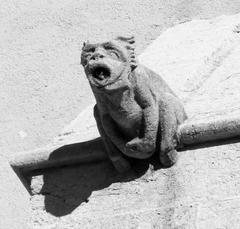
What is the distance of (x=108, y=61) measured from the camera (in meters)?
3.37

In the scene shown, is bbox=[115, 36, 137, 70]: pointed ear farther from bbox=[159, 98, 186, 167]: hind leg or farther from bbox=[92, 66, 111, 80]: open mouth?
bbox=[159, 98, 186, 167]: hind leg

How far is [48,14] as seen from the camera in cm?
609

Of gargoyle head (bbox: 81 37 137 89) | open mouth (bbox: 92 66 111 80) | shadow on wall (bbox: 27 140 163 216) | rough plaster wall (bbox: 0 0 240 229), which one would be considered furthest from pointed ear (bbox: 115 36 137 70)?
rough plaster wall (bbox: 0 0 240 229)

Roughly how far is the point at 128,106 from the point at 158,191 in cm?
35

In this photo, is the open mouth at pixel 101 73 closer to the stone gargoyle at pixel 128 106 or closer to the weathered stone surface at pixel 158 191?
the stone gargoyle at pixel 128 106

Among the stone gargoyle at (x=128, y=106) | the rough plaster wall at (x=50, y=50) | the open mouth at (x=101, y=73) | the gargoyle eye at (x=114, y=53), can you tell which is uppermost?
the gargoyle eye at (x=114, y=53)

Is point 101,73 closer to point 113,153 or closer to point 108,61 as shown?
point 108,61

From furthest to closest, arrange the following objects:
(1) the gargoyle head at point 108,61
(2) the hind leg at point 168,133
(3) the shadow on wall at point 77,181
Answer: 1. (3) the shadow on wall at point 77,181
2. (2) the hind leg at point 168,133
3. (1) the gargoyle head at point 108,61

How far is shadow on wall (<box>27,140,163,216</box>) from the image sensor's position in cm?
373

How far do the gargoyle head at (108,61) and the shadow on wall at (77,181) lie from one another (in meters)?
0.44

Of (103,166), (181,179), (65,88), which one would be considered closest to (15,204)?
(65,88)

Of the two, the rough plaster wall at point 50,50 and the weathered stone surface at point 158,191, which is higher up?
the weathered stone surface at point 158,191

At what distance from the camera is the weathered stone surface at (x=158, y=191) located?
3.45 m

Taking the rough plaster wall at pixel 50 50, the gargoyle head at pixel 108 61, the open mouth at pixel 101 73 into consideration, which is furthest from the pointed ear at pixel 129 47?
the rough plaster wall at pixel 50 50
